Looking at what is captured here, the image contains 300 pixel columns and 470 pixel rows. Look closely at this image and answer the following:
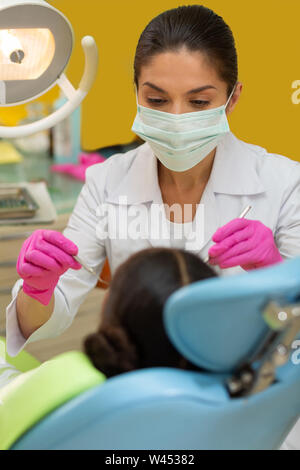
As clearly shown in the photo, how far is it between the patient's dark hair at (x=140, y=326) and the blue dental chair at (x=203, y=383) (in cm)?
6

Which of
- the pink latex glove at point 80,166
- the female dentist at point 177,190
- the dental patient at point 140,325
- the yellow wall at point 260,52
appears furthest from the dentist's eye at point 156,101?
the pink latex glove at point 80,166

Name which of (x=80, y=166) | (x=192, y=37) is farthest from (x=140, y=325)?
(x=80, y=166)

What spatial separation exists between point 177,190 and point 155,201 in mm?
75

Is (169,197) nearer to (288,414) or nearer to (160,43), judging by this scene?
(160,43)

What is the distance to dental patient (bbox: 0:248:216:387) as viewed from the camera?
801mm

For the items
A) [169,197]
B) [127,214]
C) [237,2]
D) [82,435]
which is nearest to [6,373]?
[127,214]

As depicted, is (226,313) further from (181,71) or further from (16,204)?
(16,204)

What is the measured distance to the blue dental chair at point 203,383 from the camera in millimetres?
672

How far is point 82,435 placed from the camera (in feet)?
2.40

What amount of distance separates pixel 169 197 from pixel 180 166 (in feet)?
0.56

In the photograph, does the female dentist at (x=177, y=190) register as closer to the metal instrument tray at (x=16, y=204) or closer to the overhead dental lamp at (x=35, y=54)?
the overhead dental lamp at (x=35, y=54)

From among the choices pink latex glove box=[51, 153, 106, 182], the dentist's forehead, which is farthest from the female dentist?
pink latex glove box=[51, 153, 106, 182]

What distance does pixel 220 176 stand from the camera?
161cm

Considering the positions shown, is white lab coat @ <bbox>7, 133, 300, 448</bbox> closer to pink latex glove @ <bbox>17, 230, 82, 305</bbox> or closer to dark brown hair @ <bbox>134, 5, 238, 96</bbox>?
pink latex glove @ <bbox>17, 230, 82, 305</bbox>
